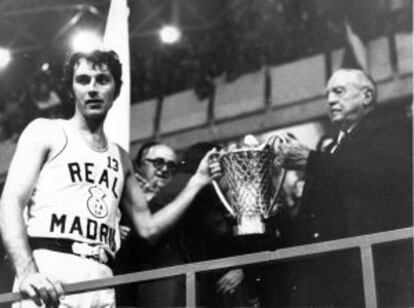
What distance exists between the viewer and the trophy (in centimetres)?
301

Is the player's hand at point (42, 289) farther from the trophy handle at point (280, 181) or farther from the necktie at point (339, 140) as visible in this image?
the necktie at point (339, 140)

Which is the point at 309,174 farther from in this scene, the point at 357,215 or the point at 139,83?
the point at 139,83

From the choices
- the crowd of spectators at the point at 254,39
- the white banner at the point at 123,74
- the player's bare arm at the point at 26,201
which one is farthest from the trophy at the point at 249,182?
the crowd of spectators at the point at 254,39

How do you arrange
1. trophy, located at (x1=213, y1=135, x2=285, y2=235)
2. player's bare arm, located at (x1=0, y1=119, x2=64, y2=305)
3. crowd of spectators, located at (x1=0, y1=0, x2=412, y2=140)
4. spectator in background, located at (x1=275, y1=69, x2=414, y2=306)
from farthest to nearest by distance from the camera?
crowd of spectators, located at (x1=0, y1=0, x2=412, y2=140) < spectator in background, located at (x1=275, y1=69, x2=414, y2=306) < trophy, located at (x1=213, y1=135, x2=285, y2=235) < player's bare arm, located at (x1=0, y1=119, x2=64, y2=305)

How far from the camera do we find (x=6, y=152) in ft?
18.8

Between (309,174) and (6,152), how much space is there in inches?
123

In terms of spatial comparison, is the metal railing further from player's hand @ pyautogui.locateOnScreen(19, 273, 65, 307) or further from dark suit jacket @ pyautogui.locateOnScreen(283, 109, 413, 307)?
dark suit jacket @ pyautogui.locateOnScreen(283, 109, 413, 307)

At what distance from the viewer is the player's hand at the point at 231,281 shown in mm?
3217

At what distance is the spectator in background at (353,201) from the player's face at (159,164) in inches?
36.4

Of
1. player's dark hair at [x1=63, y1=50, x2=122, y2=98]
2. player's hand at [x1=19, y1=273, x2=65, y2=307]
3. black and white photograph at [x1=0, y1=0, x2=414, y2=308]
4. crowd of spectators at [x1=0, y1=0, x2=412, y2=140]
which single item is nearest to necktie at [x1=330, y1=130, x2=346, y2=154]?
black and white photograph at [x1=0, y1=0, x2=414, y2=308]

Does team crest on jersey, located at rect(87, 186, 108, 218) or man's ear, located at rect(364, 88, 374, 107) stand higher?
man's ear, located at rect(364, 88, 374, 107)

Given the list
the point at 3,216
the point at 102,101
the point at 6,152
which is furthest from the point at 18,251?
the point at 6,152

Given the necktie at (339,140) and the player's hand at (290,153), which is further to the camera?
the necktie at (339,140)

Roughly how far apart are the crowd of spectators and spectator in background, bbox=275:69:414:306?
451 cm
